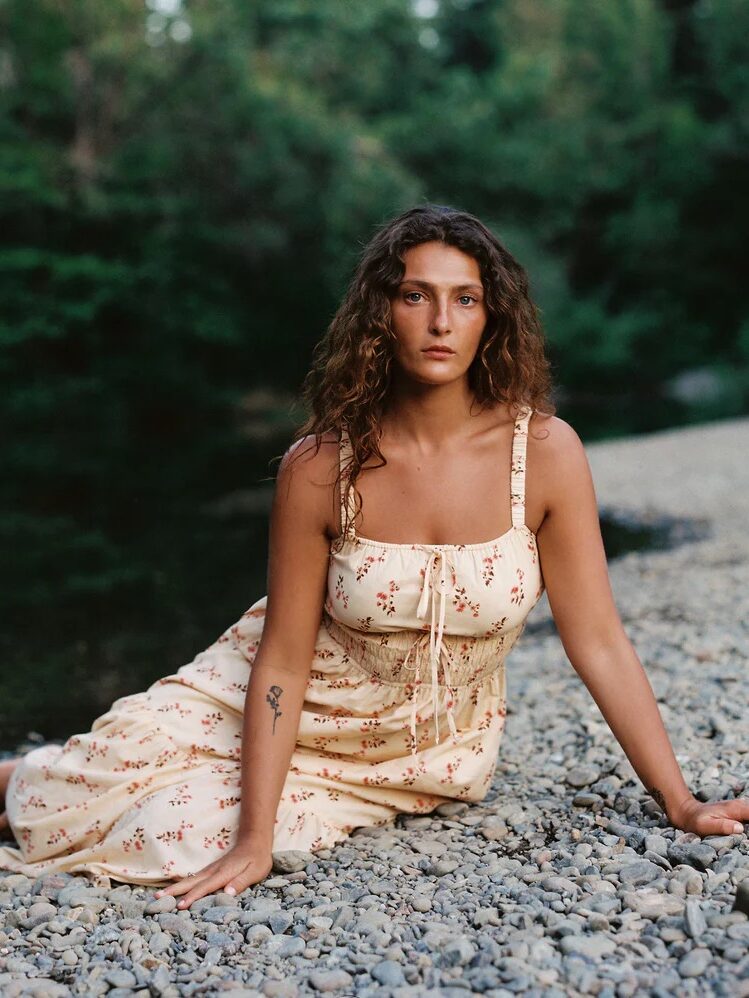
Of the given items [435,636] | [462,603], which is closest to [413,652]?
[435,636]

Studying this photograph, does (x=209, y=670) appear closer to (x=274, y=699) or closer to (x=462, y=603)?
(x=274, y=699)

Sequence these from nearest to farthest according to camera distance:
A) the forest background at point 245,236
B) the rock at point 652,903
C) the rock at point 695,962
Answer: the rock at point 695,962
the rock at point 652,903
the forest background at point 245,236

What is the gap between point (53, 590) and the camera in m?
8.24

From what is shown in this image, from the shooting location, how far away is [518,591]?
292 centimetres

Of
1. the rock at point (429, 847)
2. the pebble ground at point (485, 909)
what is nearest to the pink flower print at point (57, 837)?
the pebble ground at point (485, 909)

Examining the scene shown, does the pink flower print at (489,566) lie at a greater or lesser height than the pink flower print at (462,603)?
greater

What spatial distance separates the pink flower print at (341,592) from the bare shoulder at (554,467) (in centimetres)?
54

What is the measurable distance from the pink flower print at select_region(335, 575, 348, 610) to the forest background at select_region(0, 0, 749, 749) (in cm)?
89

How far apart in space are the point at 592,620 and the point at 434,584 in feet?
1.42

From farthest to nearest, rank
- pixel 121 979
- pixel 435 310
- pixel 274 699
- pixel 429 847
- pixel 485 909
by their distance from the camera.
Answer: pixel 429 847 → pixel 274 699 → pixel 435 310 → pixel 485 909 → pixel 121 979

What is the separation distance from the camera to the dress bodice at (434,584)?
113 inches

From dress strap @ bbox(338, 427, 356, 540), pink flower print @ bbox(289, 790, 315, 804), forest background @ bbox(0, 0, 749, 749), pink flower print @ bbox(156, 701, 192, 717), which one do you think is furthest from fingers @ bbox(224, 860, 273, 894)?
forest background @ bbox(0, 0, 749, 749)

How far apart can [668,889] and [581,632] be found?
2.25 ft

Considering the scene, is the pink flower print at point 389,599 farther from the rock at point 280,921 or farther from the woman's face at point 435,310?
the rock at point 280,921
